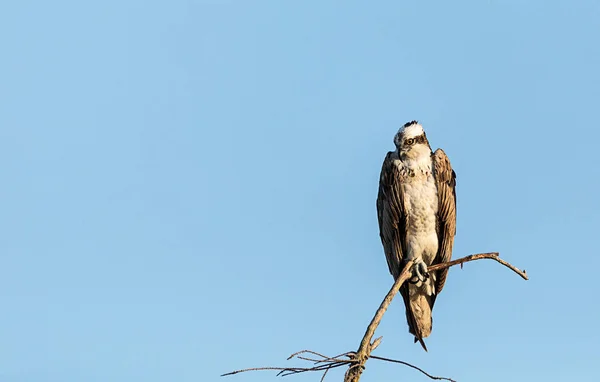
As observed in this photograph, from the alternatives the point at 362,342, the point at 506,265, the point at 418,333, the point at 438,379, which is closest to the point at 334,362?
the point at 362,342

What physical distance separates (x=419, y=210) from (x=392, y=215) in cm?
34

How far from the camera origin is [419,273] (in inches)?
390

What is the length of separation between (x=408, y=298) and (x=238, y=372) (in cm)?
476

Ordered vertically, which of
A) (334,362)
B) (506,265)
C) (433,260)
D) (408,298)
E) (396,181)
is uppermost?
(396,181)

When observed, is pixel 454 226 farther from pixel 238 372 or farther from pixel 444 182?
pixel 238 372

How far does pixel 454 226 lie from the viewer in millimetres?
10422

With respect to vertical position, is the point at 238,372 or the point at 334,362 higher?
the point at 334,362

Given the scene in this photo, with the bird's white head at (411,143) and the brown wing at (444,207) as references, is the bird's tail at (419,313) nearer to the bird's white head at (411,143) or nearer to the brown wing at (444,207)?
the brown wing at (444,207)

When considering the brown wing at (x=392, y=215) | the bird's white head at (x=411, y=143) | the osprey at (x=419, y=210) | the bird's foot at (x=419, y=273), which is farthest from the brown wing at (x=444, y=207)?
the brown wing at (x=392, y=215)

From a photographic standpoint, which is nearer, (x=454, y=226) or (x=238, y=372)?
(x=238, y=372)

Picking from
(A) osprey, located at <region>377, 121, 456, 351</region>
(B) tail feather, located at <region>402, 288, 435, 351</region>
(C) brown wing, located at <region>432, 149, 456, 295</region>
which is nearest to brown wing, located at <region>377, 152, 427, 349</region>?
(A) osprey, located at <region>377, 121, 456, 351</region>

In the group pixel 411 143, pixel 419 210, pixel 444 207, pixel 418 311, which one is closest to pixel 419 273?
pixel 418 311

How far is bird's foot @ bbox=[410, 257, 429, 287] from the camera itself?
990 cm

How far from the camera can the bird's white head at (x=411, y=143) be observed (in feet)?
33.6
